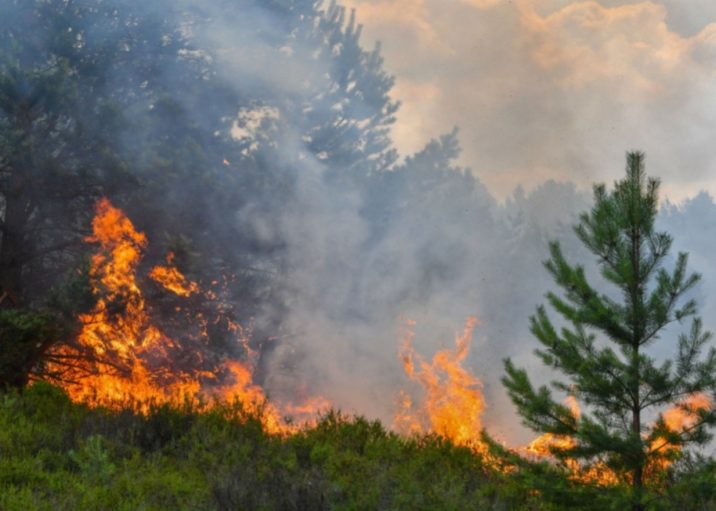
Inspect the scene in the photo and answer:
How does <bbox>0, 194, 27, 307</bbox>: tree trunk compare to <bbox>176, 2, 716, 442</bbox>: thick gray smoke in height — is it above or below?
below

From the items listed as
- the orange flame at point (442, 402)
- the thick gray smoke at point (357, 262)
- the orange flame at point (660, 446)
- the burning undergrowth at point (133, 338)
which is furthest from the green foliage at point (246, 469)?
the thick gray smoke at point (357, 262)

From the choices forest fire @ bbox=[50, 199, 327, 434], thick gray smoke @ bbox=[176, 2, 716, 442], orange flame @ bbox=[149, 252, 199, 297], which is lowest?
forest fire @ bbox=[50, 199, 327, 434]

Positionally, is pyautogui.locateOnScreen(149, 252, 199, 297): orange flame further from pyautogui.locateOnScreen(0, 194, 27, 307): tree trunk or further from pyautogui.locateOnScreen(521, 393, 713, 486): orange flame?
pyautogui.locateOnScreen(521, 393, 713, 486): orange flame

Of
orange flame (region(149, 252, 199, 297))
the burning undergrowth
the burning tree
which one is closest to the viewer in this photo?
the burning tree

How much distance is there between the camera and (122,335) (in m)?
14.9

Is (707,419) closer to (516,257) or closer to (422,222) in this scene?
(422,222)

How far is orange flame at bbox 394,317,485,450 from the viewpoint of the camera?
18.8 metres

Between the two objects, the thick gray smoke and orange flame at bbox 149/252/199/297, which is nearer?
orange flame at bbox 149/252/199/297

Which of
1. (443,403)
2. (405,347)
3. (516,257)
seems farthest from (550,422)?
(516,257)

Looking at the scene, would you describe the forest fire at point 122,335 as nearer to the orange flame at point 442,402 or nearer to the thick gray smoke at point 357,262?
the thick gray smoke at point 357,262

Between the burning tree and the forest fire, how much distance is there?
8.55m

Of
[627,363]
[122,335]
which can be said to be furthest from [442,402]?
[627,363]

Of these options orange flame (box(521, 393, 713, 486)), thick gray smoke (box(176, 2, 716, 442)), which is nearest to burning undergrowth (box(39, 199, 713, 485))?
thick gray smoke (box(176, 2, 716, 442))

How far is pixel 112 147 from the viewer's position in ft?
46.7
